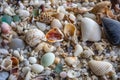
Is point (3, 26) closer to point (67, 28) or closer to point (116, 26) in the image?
point (67, 28)

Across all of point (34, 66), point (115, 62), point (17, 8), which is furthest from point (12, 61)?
point (115, 62)

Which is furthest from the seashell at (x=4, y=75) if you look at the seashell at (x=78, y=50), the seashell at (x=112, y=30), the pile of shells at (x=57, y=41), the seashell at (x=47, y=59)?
the seashell at (x=112, y=30)

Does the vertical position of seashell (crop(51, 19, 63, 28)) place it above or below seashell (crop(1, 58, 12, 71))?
above

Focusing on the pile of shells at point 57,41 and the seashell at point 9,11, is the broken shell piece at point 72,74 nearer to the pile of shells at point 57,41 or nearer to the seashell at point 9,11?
the pile of shells at point 57,41

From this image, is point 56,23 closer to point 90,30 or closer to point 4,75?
point 90,30

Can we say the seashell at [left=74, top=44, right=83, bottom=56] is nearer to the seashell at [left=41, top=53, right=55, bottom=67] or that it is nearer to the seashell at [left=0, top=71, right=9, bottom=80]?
the seashell at [left=41, top=53, right=55, bottom=67]

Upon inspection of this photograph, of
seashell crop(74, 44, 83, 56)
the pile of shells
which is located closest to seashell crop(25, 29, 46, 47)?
the pile of shells
